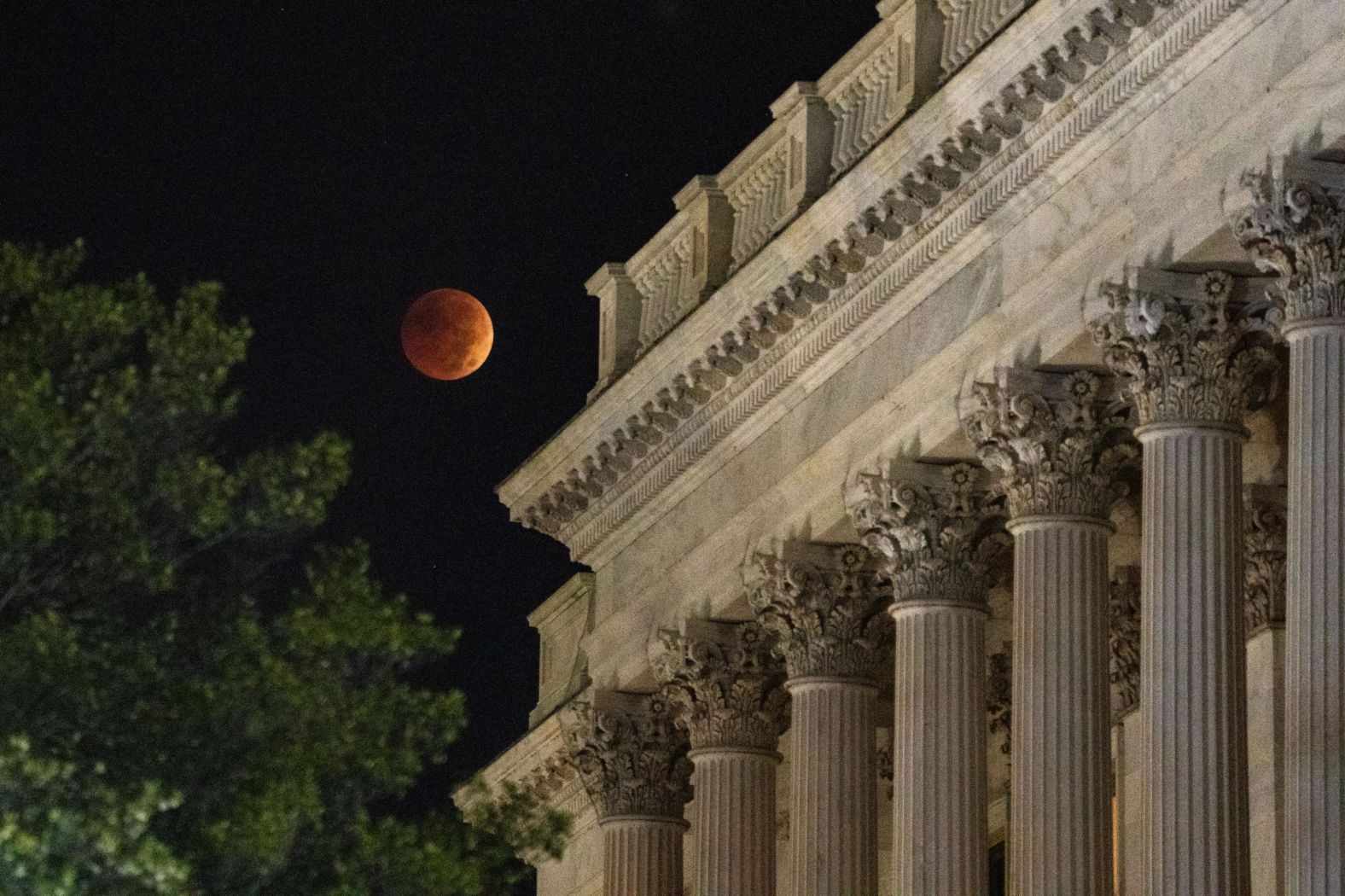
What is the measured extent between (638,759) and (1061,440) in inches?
620

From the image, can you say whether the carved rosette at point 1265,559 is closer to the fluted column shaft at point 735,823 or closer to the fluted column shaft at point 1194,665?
the fluted column shaft at point 1194,665

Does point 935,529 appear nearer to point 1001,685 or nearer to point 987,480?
point 987,480

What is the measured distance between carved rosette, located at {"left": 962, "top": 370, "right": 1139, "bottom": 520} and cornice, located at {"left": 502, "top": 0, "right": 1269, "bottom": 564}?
2433 mm

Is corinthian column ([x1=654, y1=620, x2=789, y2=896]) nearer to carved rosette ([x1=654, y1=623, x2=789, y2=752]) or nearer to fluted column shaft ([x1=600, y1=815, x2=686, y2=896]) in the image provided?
carved rosette ([x1=654, y1=623, x2=789, y2=752])

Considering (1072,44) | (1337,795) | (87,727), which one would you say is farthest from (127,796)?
(1072,44)

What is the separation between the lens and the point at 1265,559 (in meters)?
52.3

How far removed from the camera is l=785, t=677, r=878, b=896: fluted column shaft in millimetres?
57031

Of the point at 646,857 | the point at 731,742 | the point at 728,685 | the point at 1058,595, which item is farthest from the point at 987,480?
the point at 646,857

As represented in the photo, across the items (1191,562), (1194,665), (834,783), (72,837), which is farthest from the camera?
(834,783)

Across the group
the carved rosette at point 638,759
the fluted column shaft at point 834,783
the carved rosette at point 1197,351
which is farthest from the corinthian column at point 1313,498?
the carved rosette at point 638,759

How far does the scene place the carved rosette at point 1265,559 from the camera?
5181 centimetres

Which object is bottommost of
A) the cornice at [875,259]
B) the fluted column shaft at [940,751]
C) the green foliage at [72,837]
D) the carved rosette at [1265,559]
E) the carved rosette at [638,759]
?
the green foliage at [72,837]

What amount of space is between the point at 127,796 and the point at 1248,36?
16.1 metres

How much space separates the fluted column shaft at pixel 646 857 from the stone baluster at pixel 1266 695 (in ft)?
43.0
